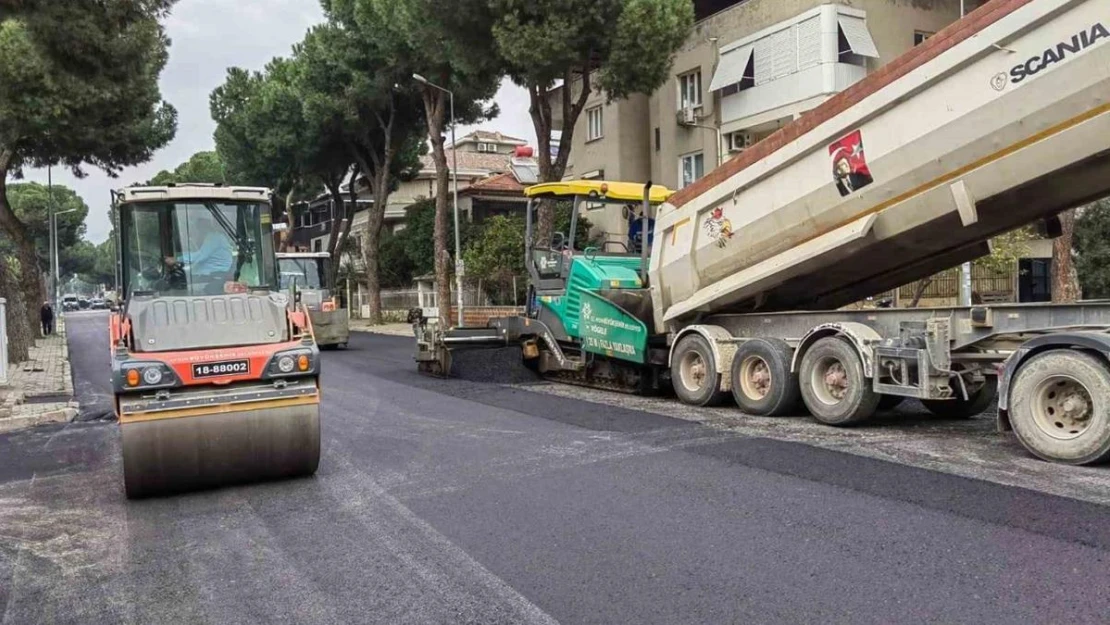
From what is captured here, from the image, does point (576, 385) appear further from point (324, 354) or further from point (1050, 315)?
point (324, 354)

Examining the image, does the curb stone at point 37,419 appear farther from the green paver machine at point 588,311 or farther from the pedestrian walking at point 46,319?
the pedestrian walking at point 46,319

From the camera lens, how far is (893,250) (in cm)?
904

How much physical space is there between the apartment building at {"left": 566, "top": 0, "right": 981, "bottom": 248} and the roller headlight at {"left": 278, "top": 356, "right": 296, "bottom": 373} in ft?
59.7

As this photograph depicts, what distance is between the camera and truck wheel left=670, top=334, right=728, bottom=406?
421 inches

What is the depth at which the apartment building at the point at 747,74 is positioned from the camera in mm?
23016

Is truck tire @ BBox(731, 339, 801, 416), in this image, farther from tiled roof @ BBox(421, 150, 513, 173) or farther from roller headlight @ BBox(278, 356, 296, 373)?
tiled roof @ BBox(421, 150, 513, 173)

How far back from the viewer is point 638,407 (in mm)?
11094

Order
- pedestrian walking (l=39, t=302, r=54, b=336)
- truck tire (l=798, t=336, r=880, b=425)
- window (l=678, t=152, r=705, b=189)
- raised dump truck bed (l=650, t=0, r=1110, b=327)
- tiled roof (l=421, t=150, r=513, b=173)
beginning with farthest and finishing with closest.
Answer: tiled roof (l=421, t=150, r=513, b=173) < pedestrian walking (l=39, t=302, r=54, b=336) < window (l=678, t=152, r=705, b=189) < truck tire (l=798, t=336, r=880, b=425) < raised dump truck bed (l=650, t=0, r=1110, b=327)

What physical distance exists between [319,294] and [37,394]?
9449 mm

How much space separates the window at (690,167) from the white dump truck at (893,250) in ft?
52.5

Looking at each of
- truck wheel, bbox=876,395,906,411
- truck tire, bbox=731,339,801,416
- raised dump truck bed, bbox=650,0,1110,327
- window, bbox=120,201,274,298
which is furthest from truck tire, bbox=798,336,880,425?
window, bbox=120,201,274,298

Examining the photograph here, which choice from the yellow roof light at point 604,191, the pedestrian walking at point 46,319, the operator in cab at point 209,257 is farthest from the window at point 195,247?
the pedestrian walking at point 46,319

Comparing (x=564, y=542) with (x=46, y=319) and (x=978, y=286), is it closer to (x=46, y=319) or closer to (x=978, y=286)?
(x=978, y=286)

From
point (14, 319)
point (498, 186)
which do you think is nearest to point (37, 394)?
point (14, 319)
